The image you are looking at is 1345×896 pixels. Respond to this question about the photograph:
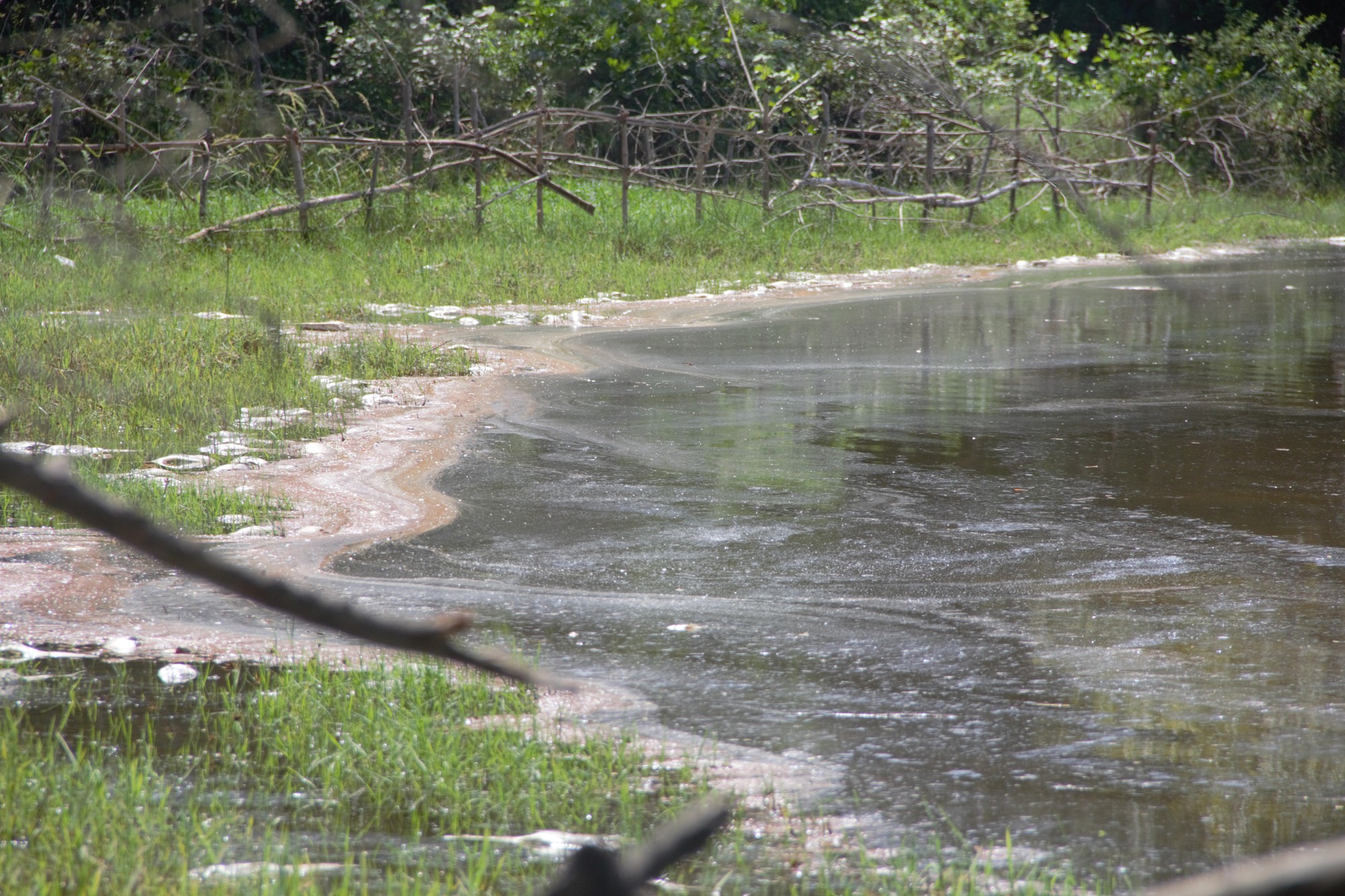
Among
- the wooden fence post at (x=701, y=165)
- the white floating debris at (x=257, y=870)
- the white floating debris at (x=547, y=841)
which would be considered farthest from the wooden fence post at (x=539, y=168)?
the white floating debris at (x=257, y=870)

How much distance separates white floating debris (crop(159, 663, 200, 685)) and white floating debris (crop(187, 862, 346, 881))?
49.1 inches

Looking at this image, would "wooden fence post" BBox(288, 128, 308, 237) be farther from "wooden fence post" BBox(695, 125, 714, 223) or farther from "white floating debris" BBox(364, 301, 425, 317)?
"wooden fence post" BBox(695, 125, 714, 223)

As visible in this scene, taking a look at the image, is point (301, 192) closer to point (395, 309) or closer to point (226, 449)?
point (395, 309)

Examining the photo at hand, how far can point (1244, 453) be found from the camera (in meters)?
7.04

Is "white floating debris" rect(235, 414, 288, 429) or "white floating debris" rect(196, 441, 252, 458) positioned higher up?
"white floating debris" rect(235, 414, 288, 429)

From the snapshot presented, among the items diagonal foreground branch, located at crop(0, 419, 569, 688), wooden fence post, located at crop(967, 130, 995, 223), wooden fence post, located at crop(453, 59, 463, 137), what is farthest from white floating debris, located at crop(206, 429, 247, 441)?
wooden fence post, located at crop(967, 130, 995, 223)

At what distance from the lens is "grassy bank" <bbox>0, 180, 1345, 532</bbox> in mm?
7203

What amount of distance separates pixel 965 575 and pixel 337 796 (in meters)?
2.53

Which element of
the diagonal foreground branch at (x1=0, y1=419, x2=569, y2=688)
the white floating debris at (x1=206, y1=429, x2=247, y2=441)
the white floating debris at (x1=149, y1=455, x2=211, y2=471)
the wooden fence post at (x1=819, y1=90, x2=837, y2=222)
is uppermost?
the wooden fence post at (x1=819, y1=90, x2=837, y2=222)

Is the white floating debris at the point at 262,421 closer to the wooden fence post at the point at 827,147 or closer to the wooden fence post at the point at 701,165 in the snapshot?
the wooden fence post at the point at 701,165

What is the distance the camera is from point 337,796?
325 cm

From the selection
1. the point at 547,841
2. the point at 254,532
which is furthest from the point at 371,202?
the point at 547,841

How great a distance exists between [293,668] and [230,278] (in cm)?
972

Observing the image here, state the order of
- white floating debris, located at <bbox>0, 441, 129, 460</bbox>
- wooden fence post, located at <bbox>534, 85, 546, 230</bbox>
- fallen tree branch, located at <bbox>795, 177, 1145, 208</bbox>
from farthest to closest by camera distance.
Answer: fallen tree branch, located at <bbox>795, 177, 1145, 208</bbox>, wooden fence post, located at <bbox>534, 85, 546, 230</bbox>, white floating debris, located at <bbox>0, 441, 129, 460</bbox>
